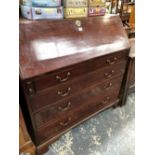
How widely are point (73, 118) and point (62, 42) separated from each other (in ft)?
2.52

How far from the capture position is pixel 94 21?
4.72 feet

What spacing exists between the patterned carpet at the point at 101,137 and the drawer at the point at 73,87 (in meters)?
0.56

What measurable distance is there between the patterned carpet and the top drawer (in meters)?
0.74

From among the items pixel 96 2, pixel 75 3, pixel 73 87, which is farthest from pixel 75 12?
pixel 73 87

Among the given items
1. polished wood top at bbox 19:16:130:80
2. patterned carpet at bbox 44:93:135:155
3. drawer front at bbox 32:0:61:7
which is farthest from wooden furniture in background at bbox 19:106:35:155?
drawer front at bbox 32:0:61:7

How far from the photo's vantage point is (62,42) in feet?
3.92

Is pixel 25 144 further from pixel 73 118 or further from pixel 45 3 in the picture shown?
pixel 45 3

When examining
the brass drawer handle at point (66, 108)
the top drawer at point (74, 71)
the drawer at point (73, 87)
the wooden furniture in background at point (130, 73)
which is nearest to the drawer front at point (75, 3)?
the top drawer at point (74, 71)

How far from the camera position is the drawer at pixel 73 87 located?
113 cm

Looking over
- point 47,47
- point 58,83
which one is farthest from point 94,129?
point 47,47

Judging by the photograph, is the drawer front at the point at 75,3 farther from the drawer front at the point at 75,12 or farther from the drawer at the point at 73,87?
the drawer at the point at 73,87
